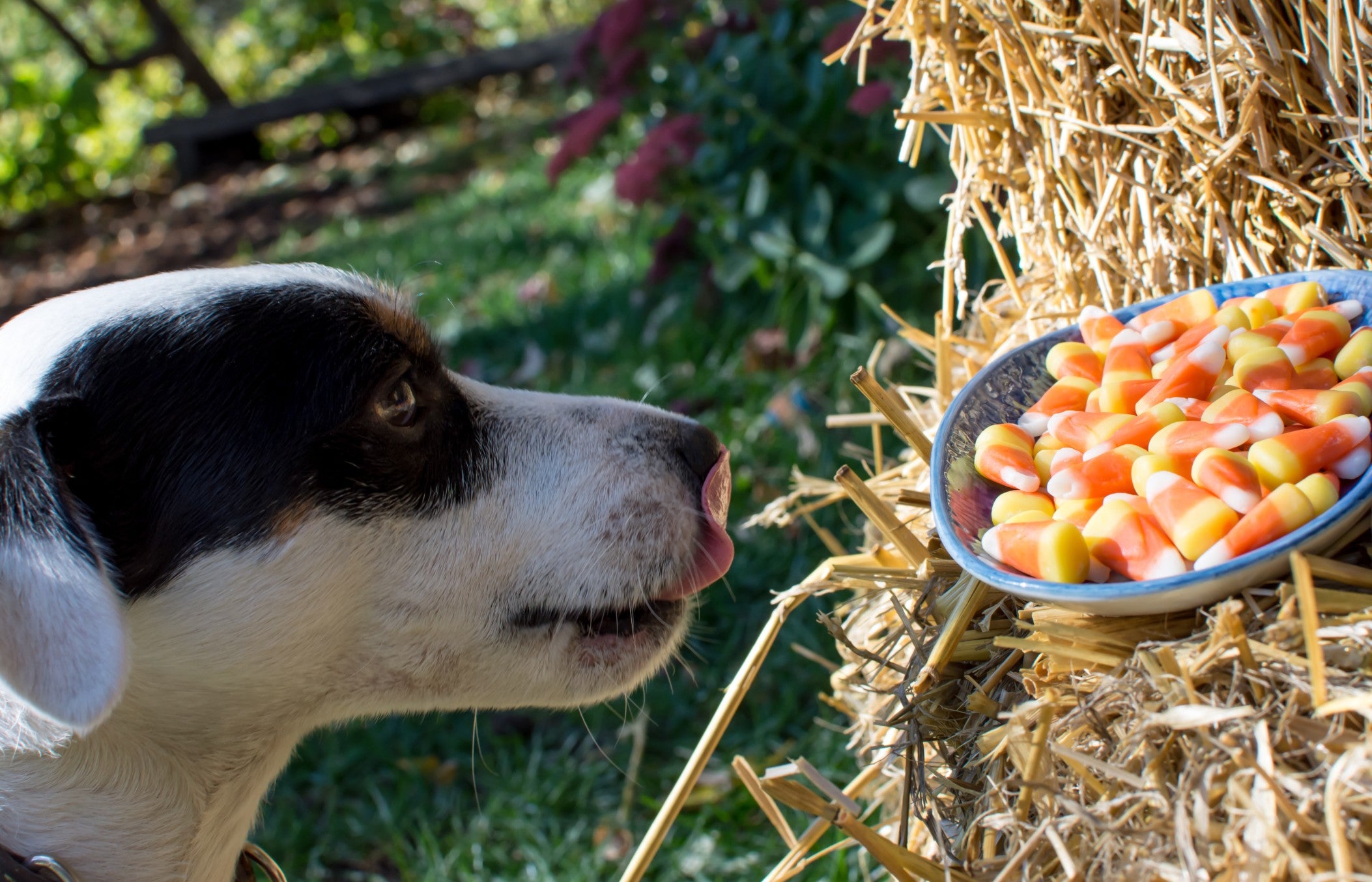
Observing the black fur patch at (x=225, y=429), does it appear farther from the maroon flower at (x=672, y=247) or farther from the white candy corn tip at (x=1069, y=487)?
the maroon flower at (x=672, y=247)

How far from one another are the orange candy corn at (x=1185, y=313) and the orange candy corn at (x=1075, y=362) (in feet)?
0.27

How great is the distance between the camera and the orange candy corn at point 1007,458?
137 cm

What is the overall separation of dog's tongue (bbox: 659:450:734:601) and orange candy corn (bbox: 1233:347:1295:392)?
82 cm

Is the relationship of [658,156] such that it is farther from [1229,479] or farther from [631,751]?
[1229,479]

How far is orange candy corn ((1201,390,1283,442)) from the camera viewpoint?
1.27 metres

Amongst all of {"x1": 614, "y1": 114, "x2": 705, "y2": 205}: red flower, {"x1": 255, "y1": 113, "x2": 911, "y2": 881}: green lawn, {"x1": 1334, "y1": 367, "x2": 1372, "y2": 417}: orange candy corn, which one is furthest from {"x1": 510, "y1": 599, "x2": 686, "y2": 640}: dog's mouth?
{"x1": 614, "y1": 114, "x2": 705, "y2": 205}: red flower

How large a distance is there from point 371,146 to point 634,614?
9.01m

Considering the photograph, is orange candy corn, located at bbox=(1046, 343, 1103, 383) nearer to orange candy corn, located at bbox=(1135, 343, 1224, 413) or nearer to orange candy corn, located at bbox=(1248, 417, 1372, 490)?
orange candy corn, located at bbox=(1135, 343, 1224, 413)

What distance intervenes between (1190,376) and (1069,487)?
25cm

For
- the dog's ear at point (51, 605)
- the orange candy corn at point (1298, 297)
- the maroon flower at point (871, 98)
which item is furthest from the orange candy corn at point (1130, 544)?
the maroon flower at point (871, 98)

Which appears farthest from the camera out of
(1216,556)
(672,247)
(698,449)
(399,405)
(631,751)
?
(672,247)

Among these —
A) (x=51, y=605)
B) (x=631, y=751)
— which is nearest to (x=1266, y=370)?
(x=51, y=605)

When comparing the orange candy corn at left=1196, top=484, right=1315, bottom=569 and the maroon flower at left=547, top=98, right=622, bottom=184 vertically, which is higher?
the maroon flower at left=547, top=98, right=622, bottom=184

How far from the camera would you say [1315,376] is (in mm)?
1334
